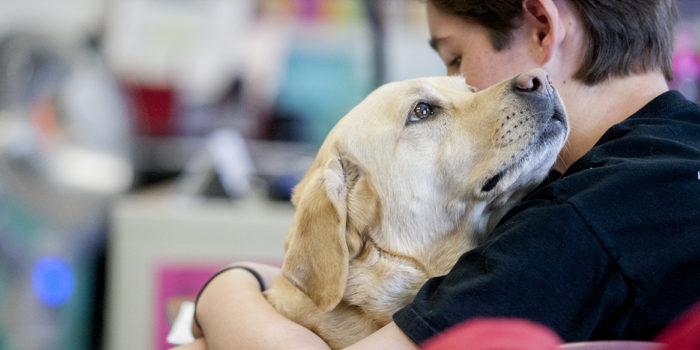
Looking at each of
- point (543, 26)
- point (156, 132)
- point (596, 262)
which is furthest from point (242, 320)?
point (156, 132)

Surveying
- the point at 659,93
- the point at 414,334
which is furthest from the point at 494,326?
the point at 659,93

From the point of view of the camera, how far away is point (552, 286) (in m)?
0.92

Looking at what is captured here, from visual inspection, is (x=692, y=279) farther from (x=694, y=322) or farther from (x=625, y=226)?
(x=694, y=322)

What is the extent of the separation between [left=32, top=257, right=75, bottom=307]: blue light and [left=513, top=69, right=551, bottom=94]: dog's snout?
2918mm

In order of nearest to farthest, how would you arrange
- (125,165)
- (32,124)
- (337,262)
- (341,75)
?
1. (337,262)
2. (32,124)
3. (125,165)
4. (341,75)

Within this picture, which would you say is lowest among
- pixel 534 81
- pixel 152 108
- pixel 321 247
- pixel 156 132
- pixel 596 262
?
pixel 156 132

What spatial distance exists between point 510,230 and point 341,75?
12.0ft

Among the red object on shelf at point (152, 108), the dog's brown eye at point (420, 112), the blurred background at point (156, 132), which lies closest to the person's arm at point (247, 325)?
the dog's brown eye at point (420, 112)

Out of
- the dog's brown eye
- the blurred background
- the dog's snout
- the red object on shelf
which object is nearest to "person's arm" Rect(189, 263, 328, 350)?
the dog's brown eye

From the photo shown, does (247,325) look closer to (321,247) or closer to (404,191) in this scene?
(321,247)

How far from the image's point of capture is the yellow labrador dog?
1226 millimetres

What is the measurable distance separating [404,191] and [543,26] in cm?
42

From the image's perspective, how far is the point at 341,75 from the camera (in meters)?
4.56

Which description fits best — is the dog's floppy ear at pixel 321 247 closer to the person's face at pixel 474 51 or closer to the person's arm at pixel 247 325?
the person's arm at pixel 247 325
